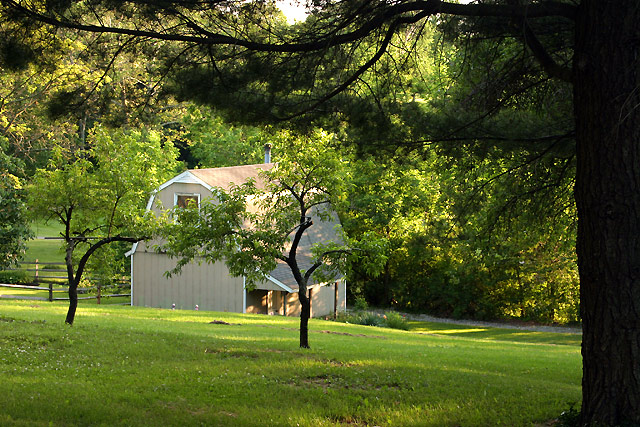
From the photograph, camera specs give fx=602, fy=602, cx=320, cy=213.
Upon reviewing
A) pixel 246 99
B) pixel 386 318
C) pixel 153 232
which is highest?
pixel 246 99

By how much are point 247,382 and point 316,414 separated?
5.60 ft

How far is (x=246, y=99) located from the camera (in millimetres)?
8789

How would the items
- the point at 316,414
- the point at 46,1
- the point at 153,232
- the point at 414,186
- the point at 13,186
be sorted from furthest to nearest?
the point at 414,186, the point at 13,186, the point at 153,232, the point at 46,1, the point at 316,414

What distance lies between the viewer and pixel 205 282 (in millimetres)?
26750

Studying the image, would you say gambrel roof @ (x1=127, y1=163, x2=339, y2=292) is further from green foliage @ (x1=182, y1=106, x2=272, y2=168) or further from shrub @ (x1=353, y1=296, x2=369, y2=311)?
green foliage @ (x1=182, y1=106, x2=272, y2=168)

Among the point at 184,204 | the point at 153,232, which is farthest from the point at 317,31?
the point at 184,204

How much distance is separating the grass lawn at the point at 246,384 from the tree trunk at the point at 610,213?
3.95 feet

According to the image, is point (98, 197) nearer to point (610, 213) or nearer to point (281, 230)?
point (281, 230)

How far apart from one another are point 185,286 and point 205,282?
1144 mm

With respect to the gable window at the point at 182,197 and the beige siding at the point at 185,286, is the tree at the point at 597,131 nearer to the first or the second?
the gable window at the point at 182,197

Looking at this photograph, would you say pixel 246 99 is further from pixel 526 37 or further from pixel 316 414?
pixel 316 414

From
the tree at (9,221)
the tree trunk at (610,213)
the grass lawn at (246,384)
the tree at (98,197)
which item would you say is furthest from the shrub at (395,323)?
the tree trunk at (610,213)

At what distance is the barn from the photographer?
26.1 meters

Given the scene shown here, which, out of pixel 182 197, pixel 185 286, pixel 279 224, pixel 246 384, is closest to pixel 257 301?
pixel 185 286
